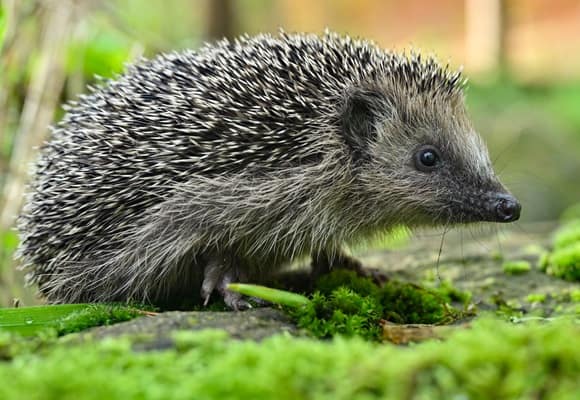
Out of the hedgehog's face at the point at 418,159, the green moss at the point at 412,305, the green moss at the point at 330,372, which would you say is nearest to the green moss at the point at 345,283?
the green moss at the point at 412,305

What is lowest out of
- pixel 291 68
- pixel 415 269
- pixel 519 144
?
pixel 415 269

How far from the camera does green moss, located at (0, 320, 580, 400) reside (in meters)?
3.12

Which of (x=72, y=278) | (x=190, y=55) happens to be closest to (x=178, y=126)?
(x=190, y=55)

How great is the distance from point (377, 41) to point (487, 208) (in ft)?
6.80

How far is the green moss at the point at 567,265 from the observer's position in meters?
7.03

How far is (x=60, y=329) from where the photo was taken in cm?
457

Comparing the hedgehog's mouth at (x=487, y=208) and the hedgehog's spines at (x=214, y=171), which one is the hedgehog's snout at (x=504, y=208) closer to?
the hedgehog's mouth at (x=487, y=208)

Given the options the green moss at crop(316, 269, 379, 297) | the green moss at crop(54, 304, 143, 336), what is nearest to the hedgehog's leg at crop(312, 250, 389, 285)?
the green moss at crop(316, 269, 379, 297)

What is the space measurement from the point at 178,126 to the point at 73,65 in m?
5.01

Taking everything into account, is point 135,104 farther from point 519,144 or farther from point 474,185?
point 519,144

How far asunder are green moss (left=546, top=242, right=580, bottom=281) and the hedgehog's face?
5.36ft

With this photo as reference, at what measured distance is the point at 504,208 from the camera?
5.71 meters

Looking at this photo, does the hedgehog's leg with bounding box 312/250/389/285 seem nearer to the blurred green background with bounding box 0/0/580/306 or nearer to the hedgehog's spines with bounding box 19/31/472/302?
the hedgehog's spines with bounding box 19/31/472/302

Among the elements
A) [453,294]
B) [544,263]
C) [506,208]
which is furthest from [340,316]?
[544,263]
